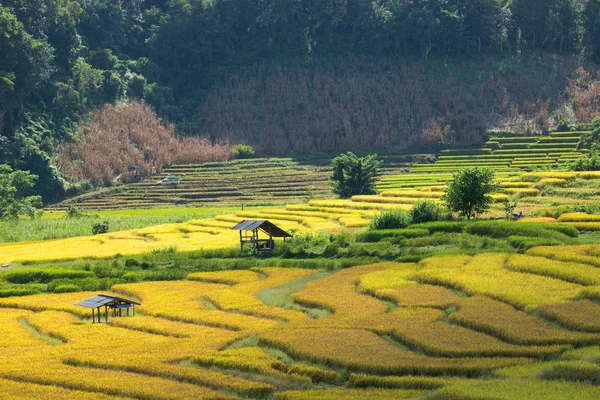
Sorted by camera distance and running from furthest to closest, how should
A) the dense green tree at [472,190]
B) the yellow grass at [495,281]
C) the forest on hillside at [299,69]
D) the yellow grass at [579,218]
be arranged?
the forest on hillside at [299,69] → the dense green tree at [472,190] → the yellow grass at [579,218] → the yellow grass at [495,281]

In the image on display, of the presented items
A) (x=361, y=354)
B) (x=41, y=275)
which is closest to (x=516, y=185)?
(x=41, y=275)

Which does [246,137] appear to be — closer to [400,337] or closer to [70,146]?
[70,146]

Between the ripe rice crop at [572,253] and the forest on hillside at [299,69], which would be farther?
the forest on hillside at [299,69]

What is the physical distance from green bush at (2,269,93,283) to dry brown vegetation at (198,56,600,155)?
2075 inches

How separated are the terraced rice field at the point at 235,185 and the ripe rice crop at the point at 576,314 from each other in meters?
48.3

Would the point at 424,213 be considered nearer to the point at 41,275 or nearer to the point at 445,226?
the point at 445,226

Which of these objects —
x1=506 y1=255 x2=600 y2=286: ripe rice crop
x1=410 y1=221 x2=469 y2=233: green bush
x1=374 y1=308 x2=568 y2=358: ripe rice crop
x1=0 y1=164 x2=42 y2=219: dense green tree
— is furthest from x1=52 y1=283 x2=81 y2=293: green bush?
x1=0 y1=164 x2=42 y2=219: dense green tree

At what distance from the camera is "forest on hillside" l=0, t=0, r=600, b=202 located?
96875mm

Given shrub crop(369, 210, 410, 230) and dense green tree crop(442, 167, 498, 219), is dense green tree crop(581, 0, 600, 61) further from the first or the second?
shrub crop(369, 210, 410, 230)

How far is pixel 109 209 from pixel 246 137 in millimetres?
23280

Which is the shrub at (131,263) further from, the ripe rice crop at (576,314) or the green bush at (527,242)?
the ripe rice crop at (576,314)

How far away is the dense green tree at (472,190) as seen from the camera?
5581 cm

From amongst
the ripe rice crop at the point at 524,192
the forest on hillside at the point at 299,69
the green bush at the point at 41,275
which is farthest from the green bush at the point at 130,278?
the forest on hillside at the point at 299,69

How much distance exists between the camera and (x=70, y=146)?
312ft
